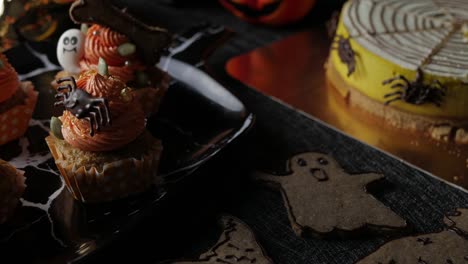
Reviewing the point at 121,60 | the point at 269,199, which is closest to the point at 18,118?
the point at 121,60

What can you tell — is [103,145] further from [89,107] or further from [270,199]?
[270,199]

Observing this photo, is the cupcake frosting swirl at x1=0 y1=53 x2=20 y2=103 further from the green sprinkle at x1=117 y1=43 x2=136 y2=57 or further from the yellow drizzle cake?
the yellow drizzle cake

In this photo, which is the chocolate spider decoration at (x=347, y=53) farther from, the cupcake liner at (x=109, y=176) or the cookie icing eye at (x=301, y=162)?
the cupcake liner at (x=109, y=176)

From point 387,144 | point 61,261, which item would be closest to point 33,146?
point 61,261

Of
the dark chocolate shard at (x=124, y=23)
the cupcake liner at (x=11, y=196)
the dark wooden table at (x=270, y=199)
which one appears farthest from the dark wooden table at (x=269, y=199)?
the dark chocolate shard at (x=124, y=23)

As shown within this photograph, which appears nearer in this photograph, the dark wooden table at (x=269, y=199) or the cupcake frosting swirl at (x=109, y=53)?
the dark wooden table at (x=269, y=199)

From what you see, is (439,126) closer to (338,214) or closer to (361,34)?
(361,34)

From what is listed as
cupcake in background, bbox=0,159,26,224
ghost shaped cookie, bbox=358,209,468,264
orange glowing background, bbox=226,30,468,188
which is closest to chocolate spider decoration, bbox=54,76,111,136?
cupcake in background, bbox=0,159,26,224
